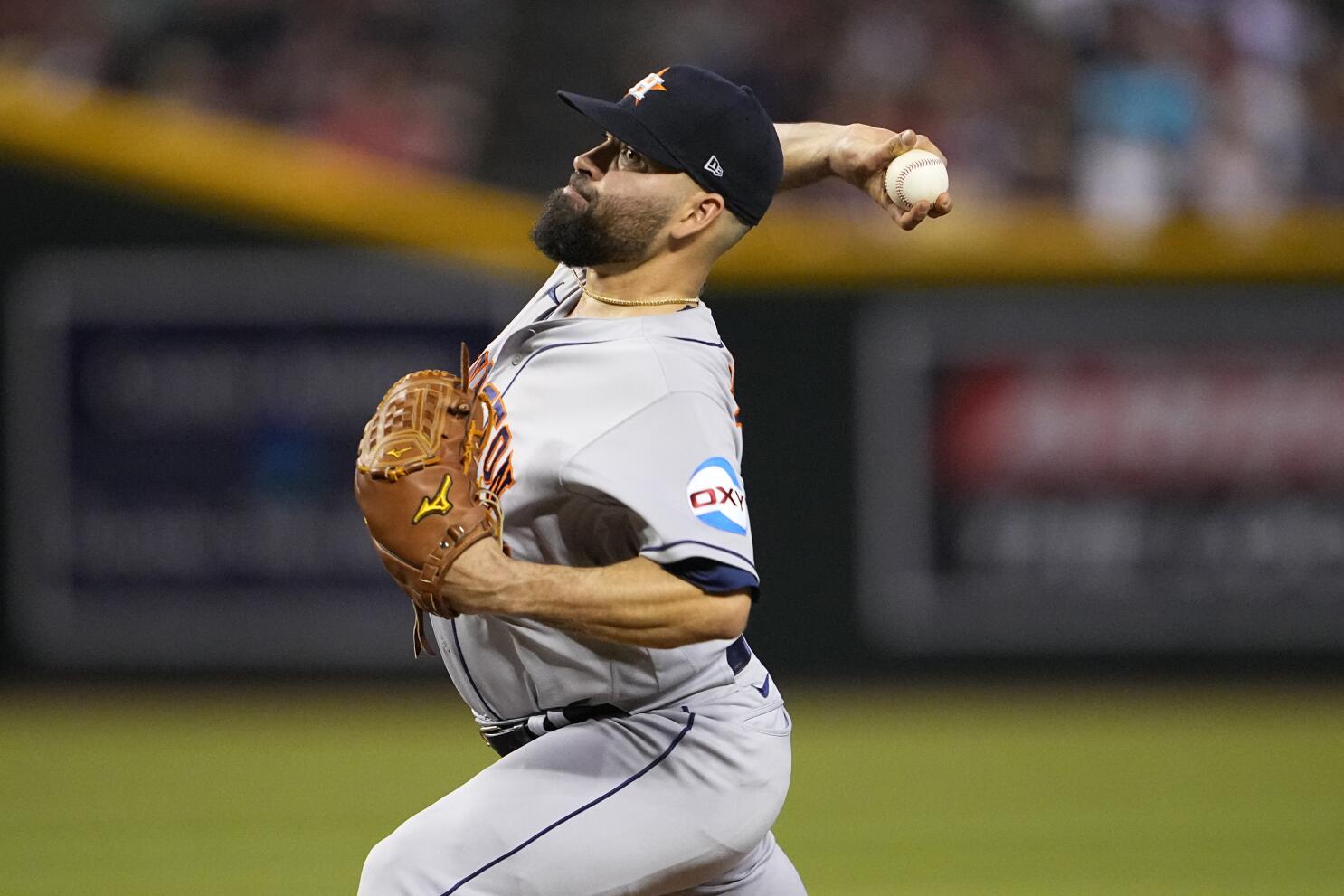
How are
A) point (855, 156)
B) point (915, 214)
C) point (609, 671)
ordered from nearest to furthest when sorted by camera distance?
point (609, 671), point (915, 214), point (855, 156)

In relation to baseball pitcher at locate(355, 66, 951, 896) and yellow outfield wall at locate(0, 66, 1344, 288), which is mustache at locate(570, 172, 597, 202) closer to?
baseball pitcher at locate(355, 66, 951, 896)

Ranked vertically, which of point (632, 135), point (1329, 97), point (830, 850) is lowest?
point (830, 850)

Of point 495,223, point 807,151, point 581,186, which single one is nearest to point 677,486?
point 581,186

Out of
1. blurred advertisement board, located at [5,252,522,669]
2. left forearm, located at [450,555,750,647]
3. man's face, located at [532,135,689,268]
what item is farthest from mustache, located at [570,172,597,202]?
blurred advertisement board, located at [5,252,522,669]

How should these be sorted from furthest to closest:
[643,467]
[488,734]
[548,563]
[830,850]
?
[830,850]
[488,734]
[548,563]
[643,467]

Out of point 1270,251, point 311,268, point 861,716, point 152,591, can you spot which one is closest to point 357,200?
point 311,268

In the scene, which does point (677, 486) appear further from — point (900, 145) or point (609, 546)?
point (900, 145)

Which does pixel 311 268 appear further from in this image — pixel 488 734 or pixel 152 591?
pixel 488 734
